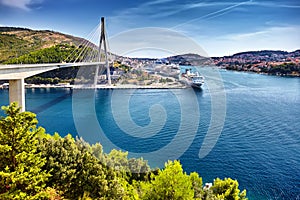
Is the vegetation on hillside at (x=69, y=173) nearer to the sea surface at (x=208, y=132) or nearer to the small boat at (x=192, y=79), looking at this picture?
the sea surface at (x=208, y=132)

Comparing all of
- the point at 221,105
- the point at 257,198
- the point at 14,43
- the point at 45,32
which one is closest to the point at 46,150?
the point at 257,198

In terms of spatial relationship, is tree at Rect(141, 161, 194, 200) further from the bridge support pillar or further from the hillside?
the hillside

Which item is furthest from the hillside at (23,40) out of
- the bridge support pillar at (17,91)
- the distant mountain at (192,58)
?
the distant mountain at (192,58)

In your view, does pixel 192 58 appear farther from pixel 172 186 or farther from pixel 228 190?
pixel 172 186

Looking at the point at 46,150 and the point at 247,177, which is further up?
the point at 46,150

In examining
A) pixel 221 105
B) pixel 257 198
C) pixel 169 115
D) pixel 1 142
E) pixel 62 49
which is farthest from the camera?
pixel 62 49

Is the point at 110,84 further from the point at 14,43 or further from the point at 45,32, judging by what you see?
the point at 45,32

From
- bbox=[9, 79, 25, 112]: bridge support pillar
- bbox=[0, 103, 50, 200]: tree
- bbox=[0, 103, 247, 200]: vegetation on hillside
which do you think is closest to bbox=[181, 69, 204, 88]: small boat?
bbox=[9, 79, 25, 112]: bridge support pillar
